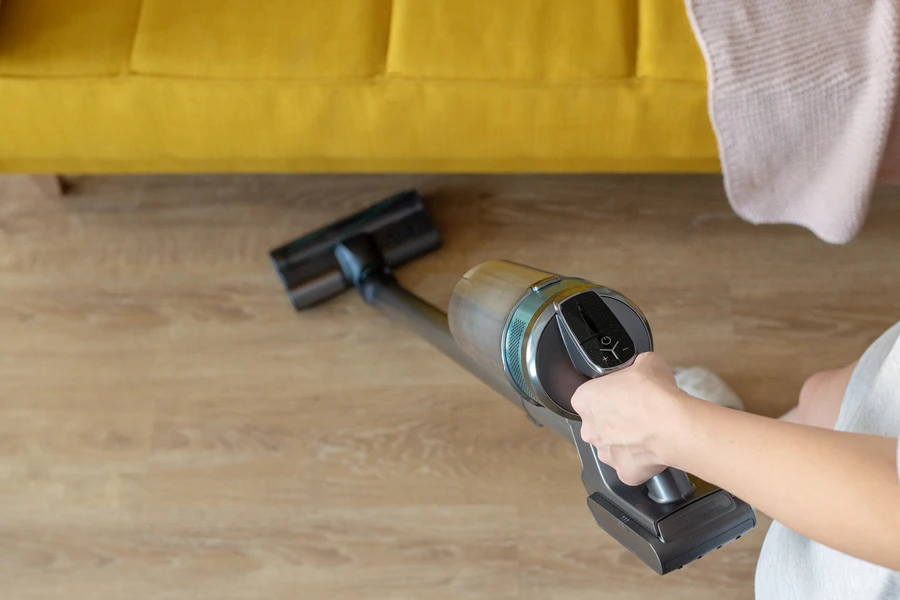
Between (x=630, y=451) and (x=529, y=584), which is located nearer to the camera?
(x=630, y=451)

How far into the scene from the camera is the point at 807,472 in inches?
19.5

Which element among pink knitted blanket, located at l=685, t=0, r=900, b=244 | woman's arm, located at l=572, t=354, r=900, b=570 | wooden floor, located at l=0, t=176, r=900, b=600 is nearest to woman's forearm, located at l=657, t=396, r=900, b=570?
woman's arm, located at l=572, t=354, r=900, b=570

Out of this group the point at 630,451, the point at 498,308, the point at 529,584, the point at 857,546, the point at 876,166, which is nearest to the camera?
the point at 857,546

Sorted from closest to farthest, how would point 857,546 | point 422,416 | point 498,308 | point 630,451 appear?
1. point 857,546
2. point 630,451
3. point 498,308
4. point 422,416

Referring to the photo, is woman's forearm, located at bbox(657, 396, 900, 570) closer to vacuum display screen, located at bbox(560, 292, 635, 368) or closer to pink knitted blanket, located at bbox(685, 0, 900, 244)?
vacuum display screen, located at bbox(560, 292, 635, 368)

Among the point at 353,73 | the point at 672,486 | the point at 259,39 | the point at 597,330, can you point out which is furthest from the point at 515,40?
the point at 672,486

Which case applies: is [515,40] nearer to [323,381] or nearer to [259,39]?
[259,39]

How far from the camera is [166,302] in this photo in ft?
4.75

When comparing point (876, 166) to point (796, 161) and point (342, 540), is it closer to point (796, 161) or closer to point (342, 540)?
point (796, 161)

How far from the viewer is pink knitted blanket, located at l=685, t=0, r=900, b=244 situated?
107cm

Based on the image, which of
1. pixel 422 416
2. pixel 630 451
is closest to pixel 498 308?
pixel 630 451

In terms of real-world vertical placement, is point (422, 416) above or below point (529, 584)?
above

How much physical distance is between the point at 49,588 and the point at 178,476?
0.80ft

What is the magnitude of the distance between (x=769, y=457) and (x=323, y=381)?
974 mm
